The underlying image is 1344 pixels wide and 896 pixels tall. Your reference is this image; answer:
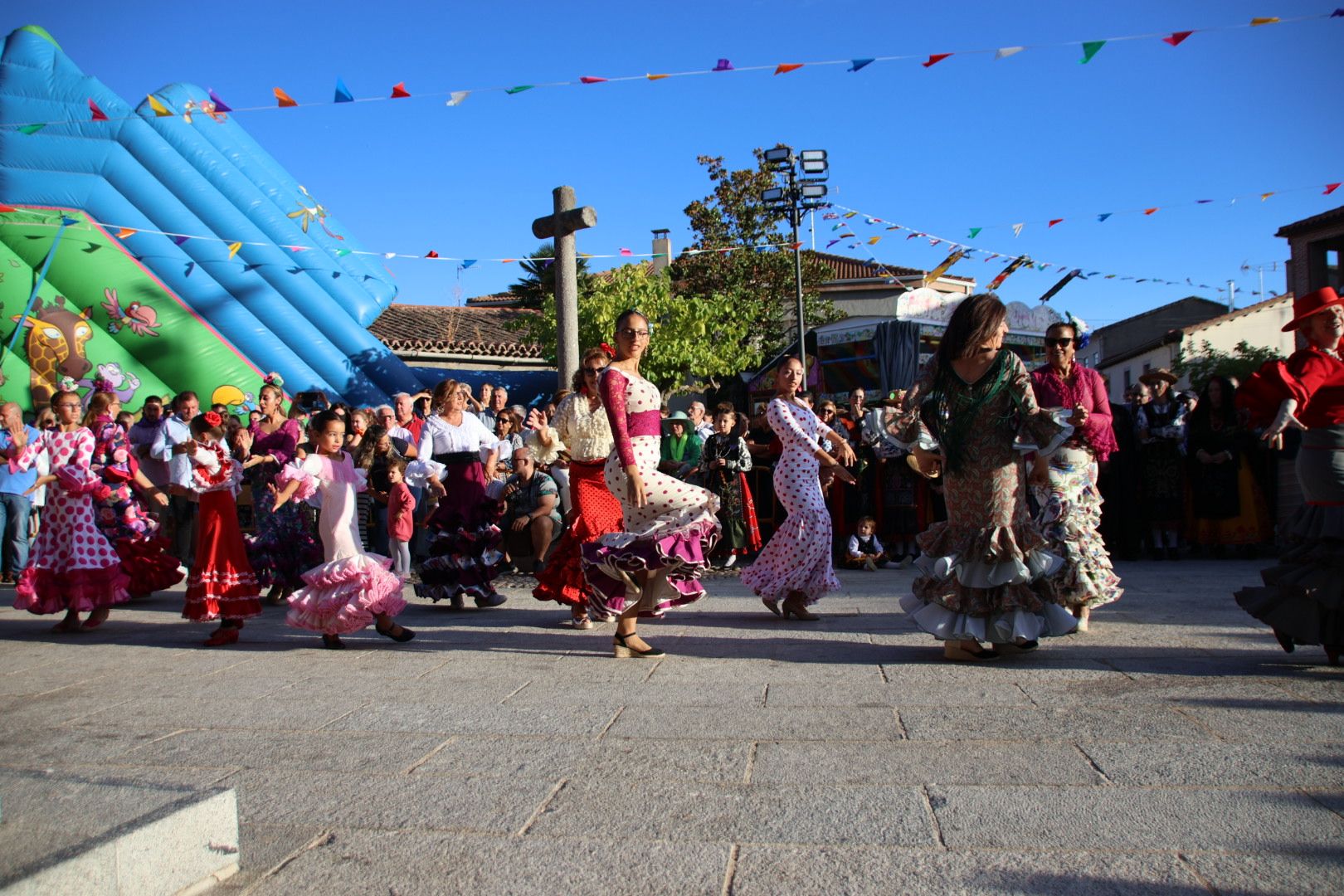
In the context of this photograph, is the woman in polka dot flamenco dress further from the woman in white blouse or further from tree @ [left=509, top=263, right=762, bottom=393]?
tree @ [left=509, top=263, right=762, bottom=393]

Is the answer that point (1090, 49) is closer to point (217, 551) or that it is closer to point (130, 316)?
point (217, 551)

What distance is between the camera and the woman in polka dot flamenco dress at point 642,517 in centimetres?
583

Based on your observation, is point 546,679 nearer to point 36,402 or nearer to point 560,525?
point 560,525

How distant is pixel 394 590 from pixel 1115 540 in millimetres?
7822

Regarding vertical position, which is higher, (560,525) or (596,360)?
(596,360)

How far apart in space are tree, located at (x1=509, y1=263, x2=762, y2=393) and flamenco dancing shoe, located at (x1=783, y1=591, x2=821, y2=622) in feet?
65.5

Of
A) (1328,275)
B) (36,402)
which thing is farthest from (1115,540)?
(1328,275)

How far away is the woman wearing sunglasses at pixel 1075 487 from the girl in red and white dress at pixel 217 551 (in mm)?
4935

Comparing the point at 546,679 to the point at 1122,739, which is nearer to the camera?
the point at 1122,739

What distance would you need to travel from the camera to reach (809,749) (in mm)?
3725

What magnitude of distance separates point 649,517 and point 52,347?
12.3 m

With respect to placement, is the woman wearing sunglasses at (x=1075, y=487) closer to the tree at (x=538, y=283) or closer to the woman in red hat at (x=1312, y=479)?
the woman in red hat at (x=1312, y=479)

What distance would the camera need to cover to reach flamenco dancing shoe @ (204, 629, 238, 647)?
6.74 meters

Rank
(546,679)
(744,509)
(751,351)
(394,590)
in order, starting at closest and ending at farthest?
(546,679)
(394,590)
(744,509)
(751,351)
